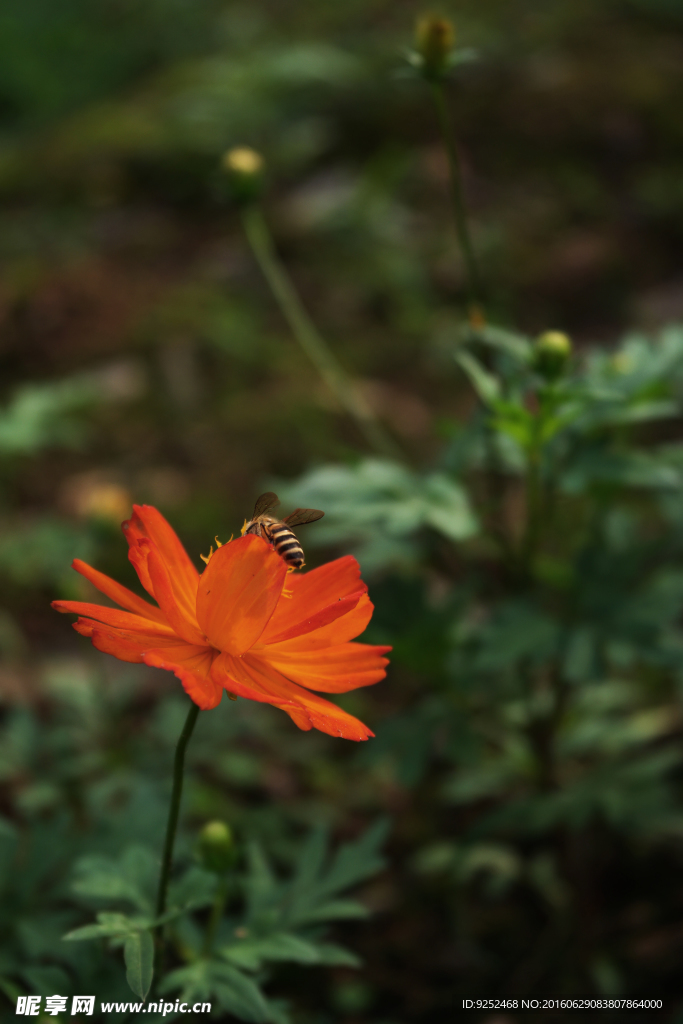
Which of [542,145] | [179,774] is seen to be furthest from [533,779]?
[542,145]

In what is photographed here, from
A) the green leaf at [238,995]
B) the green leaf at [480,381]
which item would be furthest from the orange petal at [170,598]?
the green leaf at [480,381]

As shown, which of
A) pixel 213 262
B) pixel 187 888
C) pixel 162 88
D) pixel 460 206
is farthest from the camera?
pixel 162 88

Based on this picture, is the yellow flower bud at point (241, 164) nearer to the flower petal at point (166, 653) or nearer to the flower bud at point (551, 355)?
the flower bud at point (551, 355)

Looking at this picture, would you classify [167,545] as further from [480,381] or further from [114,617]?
[480,381]

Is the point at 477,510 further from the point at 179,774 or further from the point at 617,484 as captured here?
the point at 179,774

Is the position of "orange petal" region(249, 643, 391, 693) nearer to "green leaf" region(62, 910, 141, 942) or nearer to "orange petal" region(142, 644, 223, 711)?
→ "orange petal" region(142, 644, 223, 711)

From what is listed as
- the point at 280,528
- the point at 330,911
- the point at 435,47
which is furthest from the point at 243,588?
the point at 435,47

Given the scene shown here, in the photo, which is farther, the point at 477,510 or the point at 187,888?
the point at 477,510
